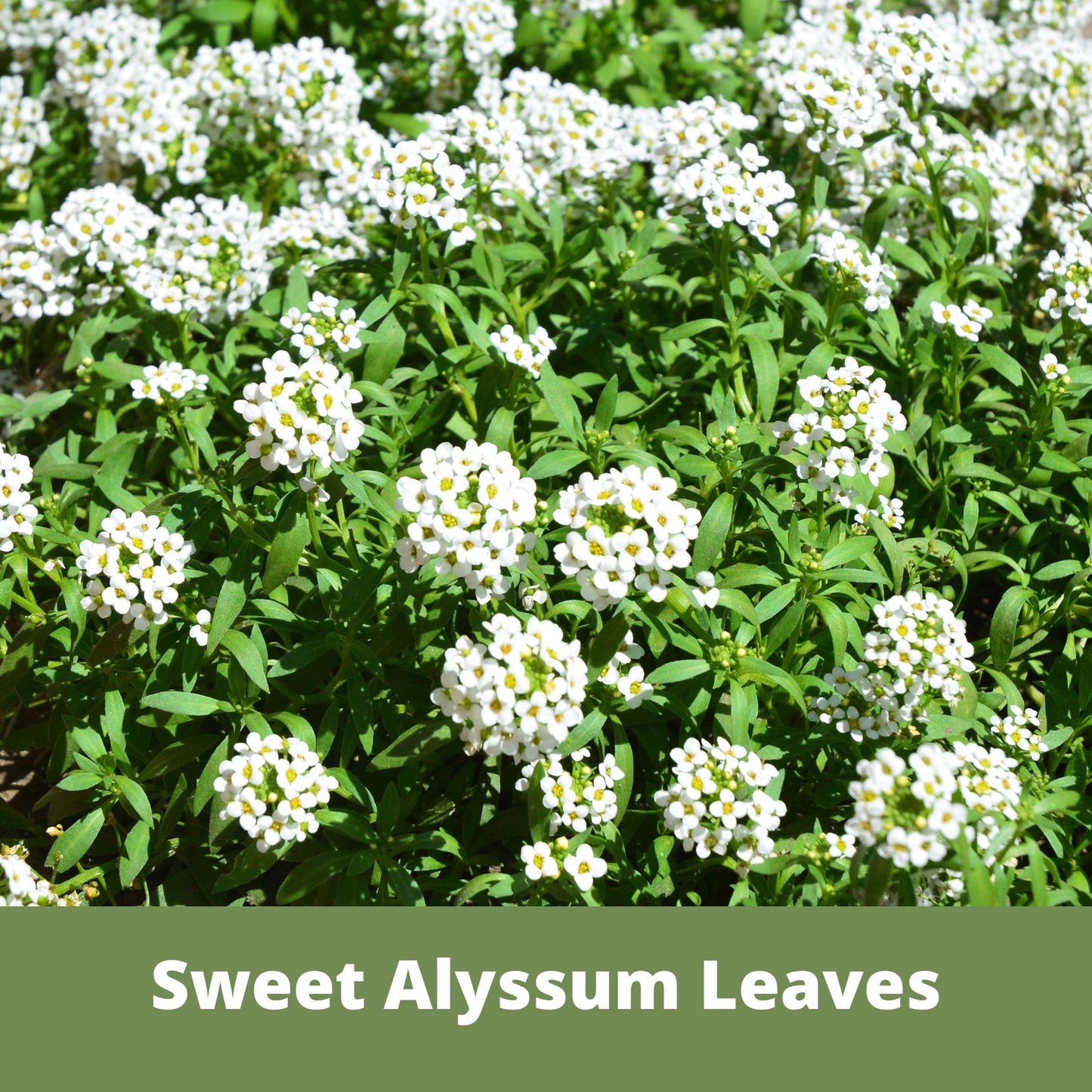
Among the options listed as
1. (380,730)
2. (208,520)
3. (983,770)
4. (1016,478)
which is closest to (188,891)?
(380,730)

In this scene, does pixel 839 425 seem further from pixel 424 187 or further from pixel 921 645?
pixel 424 187

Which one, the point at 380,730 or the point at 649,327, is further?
the point at 649,327

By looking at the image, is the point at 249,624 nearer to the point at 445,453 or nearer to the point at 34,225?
the point at 445,453

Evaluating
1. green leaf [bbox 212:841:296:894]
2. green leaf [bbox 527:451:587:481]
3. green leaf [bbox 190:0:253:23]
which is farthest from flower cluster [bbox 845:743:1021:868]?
green leaf [bbox 190:0:253:23]

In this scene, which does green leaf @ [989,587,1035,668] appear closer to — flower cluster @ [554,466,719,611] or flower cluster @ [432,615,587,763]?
flower cluster @ [554,466,719,611]

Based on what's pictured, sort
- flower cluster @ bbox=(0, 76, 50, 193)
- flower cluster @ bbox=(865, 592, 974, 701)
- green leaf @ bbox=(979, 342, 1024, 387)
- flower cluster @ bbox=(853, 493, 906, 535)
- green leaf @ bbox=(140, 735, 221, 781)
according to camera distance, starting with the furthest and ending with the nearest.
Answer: flower cluster @ bbox=(0, 76, 50, 193)
green leaf @ bbox=(979, 342, 1024, 387)
flower cluster @ bbox=(853, 493, 906, 535)
green leaf @ bbox=(140, 735, 221, 781)
flower cluster @ bbox=(865, 592, 974, 701)

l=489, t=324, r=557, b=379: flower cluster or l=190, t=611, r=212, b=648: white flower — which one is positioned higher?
l=489, t=324, r=557, b=379: flower cluster
